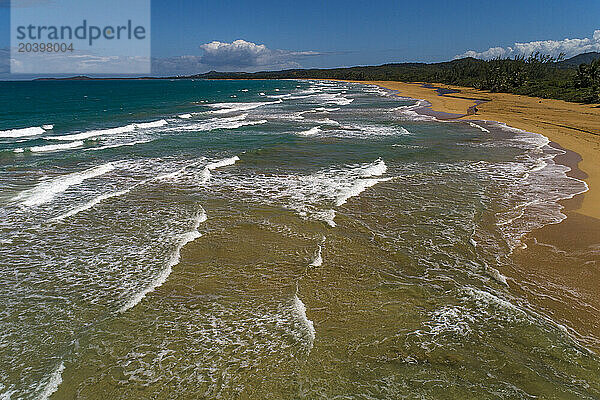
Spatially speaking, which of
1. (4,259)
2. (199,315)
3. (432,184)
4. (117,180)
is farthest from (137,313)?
(432,184)

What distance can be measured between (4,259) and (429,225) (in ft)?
36.1

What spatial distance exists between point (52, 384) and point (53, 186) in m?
12.2

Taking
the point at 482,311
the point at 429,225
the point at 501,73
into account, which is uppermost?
the point at 501,73

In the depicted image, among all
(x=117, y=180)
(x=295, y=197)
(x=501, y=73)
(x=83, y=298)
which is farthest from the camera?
(x=501, y=73)

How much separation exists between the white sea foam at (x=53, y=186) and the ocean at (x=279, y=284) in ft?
0.42

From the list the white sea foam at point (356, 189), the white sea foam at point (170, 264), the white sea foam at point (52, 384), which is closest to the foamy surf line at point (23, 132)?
the white sea foam at point (170, 264)

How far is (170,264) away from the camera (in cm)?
934

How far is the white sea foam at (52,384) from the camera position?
562cm

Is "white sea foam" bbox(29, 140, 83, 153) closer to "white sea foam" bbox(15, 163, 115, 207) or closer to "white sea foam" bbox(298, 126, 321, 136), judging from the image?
"white sea foam" bbox(15, 163, 115, 207)

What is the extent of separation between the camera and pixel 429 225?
11.5 meters

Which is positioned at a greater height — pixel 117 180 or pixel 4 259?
pixel 117 180

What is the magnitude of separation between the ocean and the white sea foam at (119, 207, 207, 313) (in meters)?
0.04

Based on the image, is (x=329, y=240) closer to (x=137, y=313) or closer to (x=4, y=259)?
(x=137, y=313)

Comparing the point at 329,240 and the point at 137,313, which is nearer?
the point at 137,313
